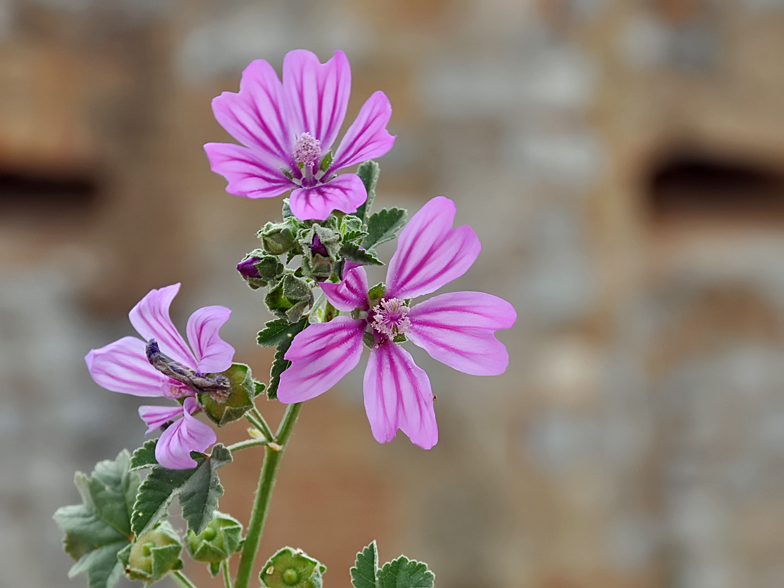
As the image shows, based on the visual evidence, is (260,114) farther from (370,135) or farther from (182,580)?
(182,580)

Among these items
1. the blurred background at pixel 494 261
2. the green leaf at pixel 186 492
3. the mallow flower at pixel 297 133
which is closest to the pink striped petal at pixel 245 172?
the mallow flower at pixel 297 133

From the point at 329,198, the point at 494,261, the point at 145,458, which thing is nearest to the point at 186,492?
the point at 145,458

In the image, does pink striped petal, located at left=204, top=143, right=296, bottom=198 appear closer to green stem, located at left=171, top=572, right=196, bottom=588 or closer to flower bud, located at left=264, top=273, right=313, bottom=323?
flower bud, located at left=264, top=273, right=313, bottom=323

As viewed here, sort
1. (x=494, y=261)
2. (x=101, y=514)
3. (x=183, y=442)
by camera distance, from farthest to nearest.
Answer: (x=494, y=261)
(x=101, y=514)
(x=183, y=442)

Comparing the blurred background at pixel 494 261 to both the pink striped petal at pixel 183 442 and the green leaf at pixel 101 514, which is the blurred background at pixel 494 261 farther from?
the pink striped petal at pixel 183 442

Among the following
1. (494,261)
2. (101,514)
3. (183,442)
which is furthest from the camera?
(494,261)

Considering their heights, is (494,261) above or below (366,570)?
above

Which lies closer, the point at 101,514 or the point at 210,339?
the point at 210,339
